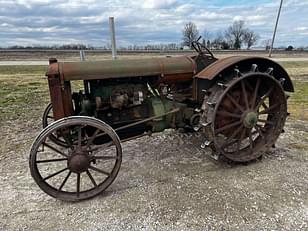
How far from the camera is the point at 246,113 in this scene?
366 cm

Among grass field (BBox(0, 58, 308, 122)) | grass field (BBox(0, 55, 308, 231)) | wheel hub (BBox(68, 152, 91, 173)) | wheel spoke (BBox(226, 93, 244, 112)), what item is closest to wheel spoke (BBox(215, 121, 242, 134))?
wheel spoke (BBox(226, 93, 244, 112))

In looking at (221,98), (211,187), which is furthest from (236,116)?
(211,187)

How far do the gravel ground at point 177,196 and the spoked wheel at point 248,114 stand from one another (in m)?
0.23

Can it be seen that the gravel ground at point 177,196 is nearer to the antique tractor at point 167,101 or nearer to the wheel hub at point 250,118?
the antique tractor at point 167,101

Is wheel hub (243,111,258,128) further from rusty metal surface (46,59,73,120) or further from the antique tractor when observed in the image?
rusty metal surface (46,59,73,120)

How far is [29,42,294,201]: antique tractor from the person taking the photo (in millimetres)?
3324

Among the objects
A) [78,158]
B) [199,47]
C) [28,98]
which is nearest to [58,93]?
[78,158]

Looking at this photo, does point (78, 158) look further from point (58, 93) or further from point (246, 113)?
point (246, 113)

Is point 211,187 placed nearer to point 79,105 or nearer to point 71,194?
point 71,194

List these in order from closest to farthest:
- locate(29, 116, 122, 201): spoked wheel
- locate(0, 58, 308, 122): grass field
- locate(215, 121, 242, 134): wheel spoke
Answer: locate(29, 116, 122, 201): spoked wheel → locate(215, 121, 242, 134): wheel spoke → locate(0, 58, 308, 122): grass field

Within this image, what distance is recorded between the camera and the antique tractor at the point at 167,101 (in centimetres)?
332

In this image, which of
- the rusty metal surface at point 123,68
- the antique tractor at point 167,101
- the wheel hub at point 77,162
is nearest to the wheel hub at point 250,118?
the antique tractor at point 167,101

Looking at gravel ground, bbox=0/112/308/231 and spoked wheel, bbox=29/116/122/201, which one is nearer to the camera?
gravel ground, bbox=0/112/308/231

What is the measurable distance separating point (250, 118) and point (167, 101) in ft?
3.55
